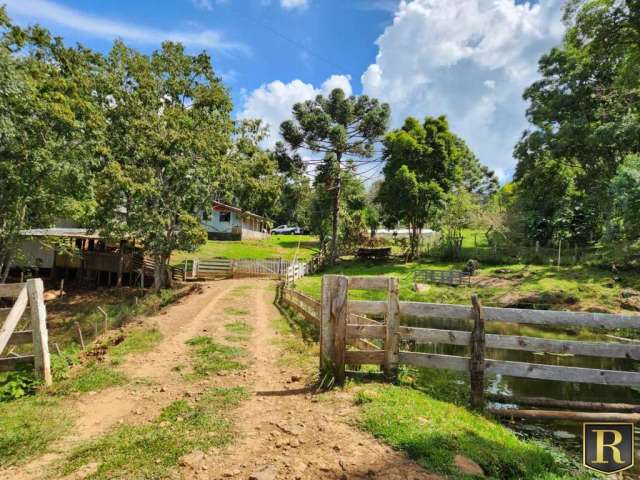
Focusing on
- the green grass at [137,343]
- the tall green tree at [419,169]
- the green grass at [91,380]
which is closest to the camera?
the green grass at [91,380]

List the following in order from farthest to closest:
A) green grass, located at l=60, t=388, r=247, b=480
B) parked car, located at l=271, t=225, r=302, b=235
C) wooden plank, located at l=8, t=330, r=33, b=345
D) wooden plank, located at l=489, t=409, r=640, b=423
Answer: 1. parked car, located at l=271, t=225, r=302, b=235
2. wooden plank, located at l=8, t=330, r=33, b=345
3. wooden plank, located at l=489, t=409, r=640, b=423
4. green grass, located at l=60, t=388, r=247, b=480

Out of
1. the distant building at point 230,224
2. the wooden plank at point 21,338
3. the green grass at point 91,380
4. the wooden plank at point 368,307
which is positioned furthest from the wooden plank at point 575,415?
the distant building at point 230,224

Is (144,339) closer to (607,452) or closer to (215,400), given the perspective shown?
(215,400)

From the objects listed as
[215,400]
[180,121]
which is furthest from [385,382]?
[180,121]

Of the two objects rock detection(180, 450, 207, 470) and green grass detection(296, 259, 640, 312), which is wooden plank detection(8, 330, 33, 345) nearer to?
rock detection(180, 450, 207, 470)

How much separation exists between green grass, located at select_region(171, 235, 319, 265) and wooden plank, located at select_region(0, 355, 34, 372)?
26.3m

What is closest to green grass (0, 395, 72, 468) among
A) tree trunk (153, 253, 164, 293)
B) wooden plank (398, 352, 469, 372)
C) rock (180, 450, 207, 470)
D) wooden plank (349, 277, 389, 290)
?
rock (180, 450, 207, 470)

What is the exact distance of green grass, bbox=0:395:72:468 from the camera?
4.07 m

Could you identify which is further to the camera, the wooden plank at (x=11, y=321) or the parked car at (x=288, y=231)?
the parked car at (x=288, y=231)

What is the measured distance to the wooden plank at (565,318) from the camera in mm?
5098

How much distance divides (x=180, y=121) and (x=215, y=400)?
1722 centimetres

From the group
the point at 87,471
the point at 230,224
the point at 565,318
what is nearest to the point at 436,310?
the point at 565,318

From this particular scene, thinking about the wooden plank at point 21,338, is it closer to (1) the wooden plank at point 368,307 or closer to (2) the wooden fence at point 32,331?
(2) the wooden fence at point 32,331

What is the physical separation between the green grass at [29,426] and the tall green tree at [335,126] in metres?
27.4
